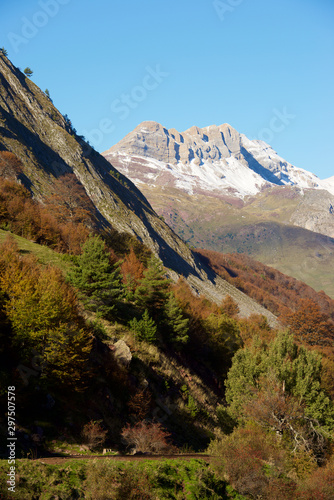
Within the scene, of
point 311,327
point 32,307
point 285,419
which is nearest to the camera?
point 32,307

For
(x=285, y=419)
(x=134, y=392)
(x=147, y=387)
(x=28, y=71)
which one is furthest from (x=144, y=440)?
(x=28, y=71)

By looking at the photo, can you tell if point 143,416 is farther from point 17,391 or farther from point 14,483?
point 14,483

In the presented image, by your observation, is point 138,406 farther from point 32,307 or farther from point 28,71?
point 28,71

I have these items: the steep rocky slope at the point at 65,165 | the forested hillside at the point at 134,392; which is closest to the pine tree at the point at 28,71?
the steep rocky slope at the point at 65,165

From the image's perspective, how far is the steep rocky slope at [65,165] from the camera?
74375 millimetres

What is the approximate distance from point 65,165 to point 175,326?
71826 mm

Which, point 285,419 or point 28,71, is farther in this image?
point 28,71

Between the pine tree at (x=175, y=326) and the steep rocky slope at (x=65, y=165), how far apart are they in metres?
48.0

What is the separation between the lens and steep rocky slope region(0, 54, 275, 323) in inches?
2928

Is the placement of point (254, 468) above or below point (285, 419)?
below

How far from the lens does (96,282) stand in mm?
26234

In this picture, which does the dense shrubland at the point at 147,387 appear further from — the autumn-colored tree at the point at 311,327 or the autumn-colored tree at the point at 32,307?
the autumn-colored tree at the point at 311,327

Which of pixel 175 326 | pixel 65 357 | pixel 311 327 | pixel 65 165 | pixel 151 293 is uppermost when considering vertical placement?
pixel 311 327

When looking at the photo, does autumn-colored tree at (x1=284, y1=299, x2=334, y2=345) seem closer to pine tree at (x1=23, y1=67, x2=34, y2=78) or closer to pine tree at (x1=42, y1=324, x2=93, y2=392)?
pine tree at (x1=42, y1=324, x2=93, y2=392)
